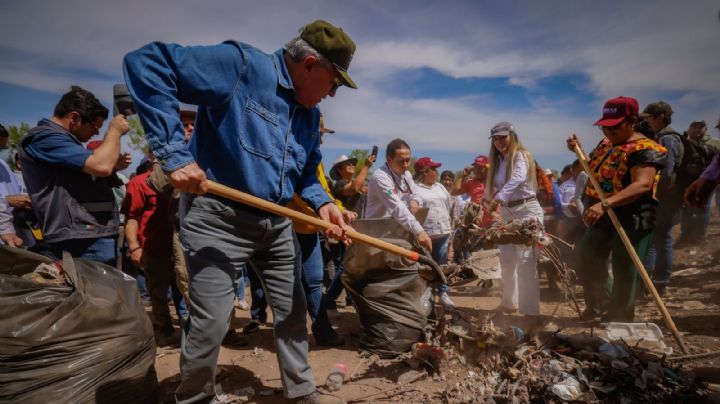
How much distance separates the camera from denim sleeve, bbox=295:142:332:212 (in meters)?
2.36

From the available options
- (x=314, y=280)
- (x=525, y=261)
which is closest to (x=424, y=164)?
(x=525, y=261)

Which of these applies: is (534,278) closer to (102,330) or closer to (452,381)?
(452,381)

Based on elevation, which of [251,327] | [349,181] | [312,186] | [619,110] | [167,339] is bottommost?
[167,339]

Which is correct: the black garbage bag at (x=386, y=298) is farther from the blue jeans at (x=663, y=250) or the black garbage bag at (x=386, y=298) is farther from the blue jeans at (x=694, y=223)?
the blue jeans at (x=694, y=223)

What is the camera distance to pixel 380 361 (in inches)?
113

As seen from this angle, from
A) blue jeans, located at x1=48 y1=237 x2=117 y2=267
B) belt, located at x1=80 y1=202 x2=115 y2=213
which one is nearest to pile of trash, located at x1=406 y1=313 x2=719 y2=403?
blue jeans, located at x1=48 y1=237 x2=117 y2=267

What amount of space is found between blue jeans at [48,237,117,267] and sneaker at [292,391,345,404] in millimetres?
1680

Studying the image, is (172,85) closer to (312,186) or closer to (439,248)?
(312,186)

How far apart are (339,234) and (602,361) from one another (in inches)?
72.6

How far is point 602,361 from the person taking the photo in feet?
7.33

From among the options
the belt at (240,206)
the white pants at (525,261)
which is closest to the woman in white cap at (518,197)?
the white pants at (525,261)

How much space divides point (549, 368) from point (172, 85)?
2.67 meters

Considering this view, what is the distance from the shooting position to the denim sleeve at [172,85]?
1.59 meters

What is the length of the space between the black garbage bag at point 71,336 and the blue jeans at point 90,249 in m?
0.30
